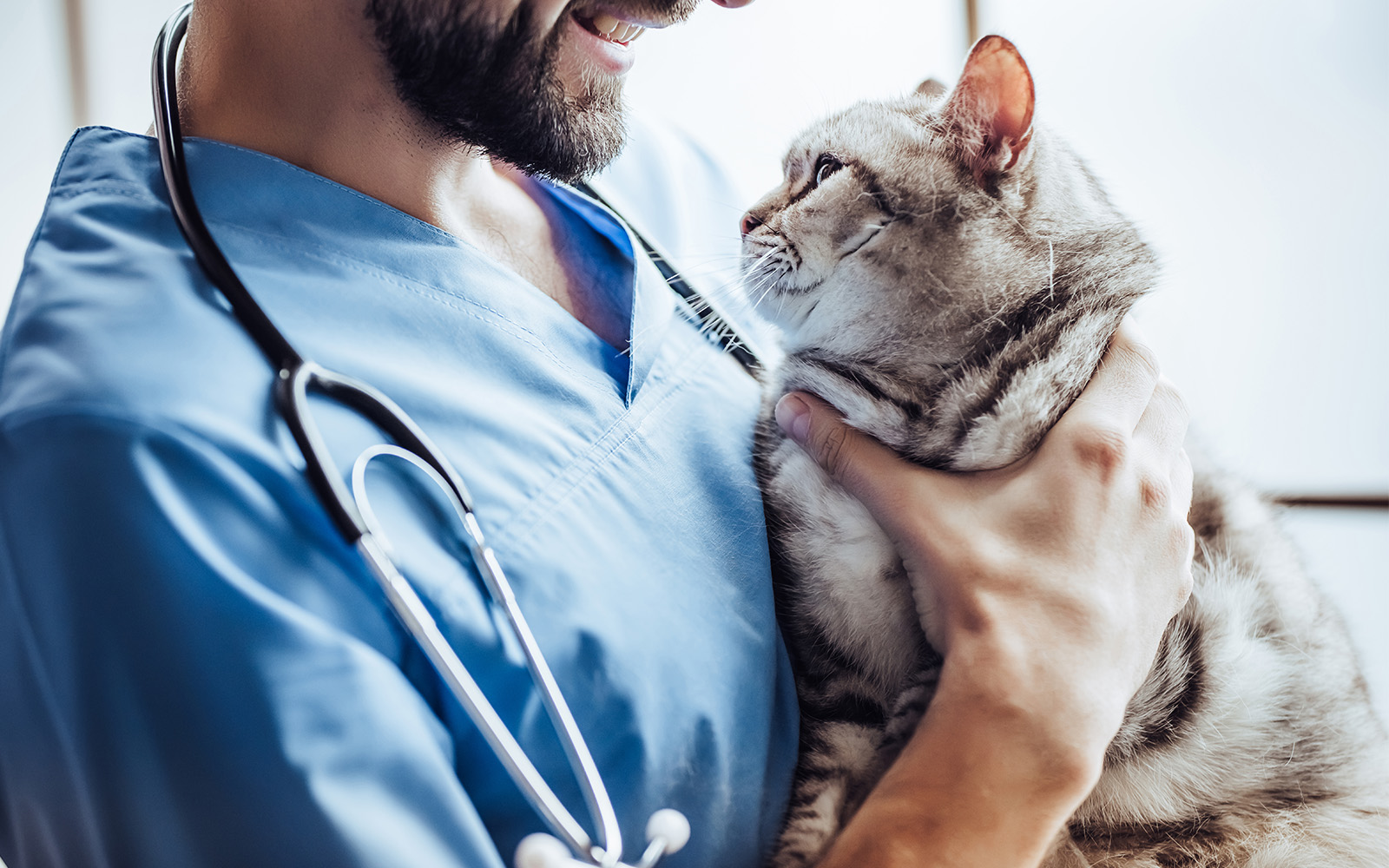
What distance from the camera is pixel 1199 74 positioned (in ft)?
5.04

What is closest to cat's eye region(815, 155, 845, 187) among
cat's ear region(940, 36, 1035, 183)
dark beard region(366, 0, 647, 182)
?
cat's ear region(940, 36, 1035, 183)

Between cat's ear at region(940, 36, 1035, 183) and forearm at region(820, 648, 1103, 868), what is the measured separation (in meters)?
0.52

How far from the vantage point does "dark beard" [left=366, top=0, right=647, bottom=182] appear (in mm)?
700

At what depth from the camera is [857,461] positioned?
79 centimetres

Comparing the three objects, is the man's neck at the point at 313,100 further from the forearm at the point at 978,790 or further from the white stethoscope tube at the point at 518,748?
the forearm at the point at 978,790

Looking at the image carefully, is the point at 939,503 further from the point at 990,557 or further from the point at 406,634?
the point at 406,634

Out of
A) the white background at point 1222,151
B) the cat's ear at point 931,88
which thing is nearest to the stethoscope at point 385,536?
the cat's ear at point 931,88

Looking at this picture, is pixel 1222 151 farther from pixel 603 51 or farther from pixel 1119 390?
pixel 603 51

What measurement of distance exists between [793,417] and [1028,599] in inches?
11.7

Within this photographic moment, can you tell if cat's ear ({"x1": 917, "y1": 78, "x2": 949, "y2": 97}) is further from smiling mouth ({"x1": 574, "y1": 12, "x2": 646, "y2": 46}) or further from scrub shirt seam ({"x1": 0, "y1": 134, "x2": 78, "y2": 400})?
scrub shirt seam ({"x1": 0, "y1": 134, "x2": 78, "y2": 400})

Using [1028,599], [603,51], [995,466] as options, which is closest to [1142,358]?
[995,466]

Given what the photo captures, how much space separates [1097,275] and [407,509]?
0.72 meters

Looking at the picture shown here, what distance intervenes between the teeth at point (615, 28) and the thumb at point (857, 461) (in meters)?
0.42

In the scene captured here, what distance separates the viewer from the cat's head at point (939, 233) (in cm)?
81
